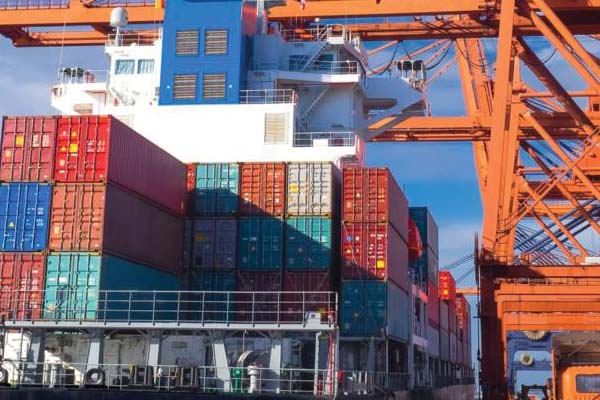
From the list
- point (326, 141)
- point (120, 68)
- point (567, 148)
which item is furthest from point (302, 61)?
point (567, 148)

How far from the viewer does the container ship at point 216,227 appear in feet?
69.0

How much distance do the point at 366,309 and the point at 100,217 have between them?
8708 mm

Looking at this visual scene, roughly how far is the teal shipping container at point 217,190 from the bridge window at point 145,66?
830cm

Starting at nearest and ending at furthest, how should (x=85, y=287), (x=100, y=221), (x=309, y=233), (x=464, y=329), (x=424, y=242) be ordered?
1. (x=85, y=287)
2. (x=100, y=221)
3. (x=309, y=233)
4. (x=424, y=242)
5. (x=464, y=329)

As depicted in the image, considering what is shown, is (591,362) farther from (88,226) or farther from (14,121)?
(14,121)

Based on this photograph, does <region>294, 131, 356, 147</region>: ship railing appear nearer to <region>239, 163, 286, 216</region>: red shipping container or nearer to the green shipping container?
<region>239, 163, 286, 216</region>: red shipping container

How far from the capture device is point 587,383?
17406 millimetres

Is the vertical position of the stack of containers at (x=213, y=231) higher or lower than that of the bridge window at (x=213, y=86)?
lower

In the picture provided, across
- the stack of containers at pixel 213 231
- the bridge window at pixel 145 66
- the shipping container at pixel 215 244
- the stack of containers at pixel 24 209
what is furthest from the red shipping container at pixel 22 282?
the bridge window at pixel 145 66

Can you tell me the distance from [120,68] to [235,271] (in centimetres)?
1224

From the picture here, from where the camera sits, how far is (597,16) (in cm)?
2697

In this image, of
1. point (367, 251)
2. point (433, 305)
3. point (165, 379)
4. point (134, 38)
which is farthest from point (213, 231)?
point (433, 305)

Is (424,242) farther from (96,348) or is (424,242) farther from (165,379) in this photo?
(96,348)

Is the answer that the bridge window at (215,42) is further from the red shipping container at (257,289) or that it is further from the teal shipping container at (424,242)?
the teal shipping container at (424,242)
